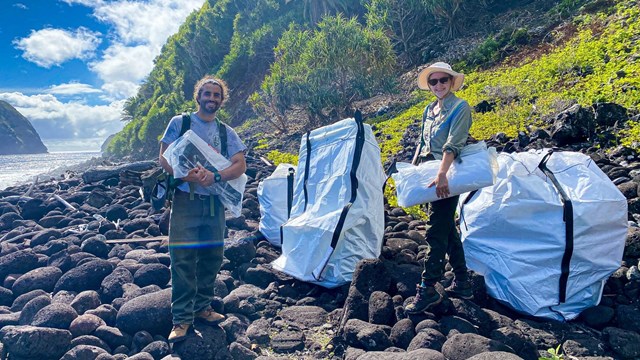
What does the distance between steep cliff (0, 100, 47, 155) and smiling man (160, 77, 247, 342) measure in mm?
146360

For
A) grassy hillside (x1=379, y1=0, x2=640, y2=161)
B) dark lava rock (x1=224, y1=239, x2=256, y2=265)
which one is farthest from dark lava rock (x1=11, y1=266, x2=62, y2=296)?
grassy hillside (x1=379, y1=0, x2=640, y2=161)

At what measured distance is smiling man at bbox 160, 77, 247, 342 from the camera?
322cm

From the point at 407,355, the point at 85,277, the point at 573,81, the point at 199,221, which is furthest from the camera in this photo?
the point at 573,81

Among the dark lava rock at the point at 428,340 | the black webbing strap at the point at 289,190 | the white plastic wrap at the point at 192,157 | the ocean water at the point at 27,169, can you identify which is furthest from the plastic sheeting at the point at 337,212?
the ocean water at the point at 27,169

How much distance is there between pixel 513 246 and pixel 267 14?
40.2 metres

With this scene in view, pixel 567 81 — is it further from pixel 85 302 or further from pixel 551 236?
Result: pixel 85 302

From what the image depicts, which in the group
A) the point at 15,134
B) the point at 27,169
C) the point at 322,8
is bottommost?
the point at 27,169

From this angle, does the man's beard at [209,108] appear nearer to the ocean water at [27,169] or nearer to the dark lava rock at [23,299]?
the dark lava rock at [23,299]

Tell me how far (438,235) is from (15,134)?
153 metres

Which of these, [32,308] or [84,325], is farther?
[32,308]

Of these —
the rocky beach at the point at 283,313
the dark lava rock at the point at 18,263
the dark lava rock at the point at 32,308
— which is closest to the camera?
the rocky beach at the point at 283,313

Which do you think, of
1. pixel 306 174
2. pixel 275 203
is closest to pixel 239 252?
pixel 275 203

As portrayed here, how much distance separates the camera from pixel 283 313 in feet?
12.6

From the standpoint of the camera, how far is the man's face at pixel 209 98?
332 cm
